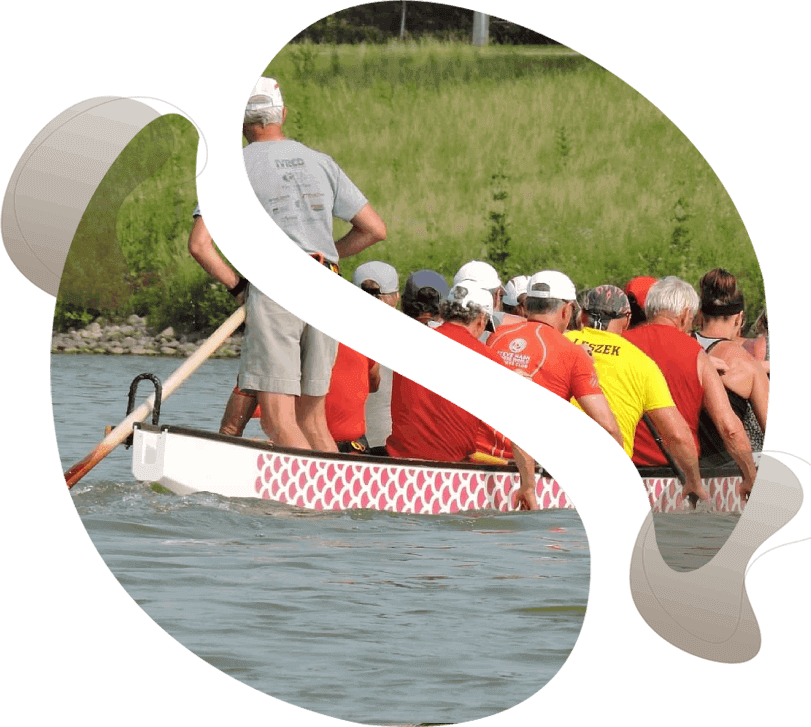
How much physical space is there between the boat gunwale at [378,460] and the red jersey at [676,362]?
0.07 metres

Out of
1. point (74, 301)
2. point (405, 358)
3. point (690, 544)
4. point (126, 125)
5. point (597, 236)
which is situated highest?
point (126, 125)

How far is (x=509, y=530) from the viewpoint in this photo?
3.99 meters

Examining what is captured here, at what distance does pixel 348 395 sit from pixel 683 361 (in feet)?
3.26

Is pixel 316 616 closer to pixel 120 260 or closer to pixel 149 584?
pixel 149 584

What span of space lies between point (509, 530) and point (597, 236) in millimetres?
5148

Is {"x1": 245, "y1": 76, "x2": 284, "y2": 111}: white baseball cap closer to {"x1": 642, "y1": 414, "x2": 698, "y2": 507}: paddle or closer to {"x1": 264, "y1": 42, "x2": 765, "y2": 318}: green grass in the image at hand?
{"x1": 642, "y1": 414, "x2": 698, "y2": 507}: paddle

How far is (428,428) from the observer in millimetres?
4270

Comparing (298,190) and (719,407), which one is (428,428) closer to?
(719,407)

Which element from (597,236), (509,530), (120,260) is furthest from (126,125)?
(597,236)

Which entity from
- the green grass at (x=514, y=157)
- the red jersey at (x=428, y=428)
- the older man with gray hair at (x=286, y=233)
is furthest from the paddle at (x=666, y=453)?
the green grass at (x=514, y=157)

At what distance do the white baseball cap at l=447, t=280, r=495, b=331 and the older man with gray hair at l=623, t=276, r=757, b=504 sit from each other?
1.45ft

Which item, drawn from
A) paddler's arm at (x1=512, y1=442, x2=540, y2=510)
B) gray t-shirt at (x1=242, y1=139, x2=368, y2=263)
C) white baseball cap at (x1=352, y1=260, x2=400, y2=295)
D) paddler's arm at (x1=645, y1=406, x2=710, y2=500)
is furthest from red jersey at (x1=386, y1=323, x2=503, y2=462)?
gray t-shirt at (x1=242, y1=139, x2=368, y2=263)

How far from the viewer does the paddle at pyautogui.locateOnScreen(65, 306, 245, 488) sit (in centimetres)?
364

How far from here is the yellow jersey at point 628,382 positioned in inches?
156
